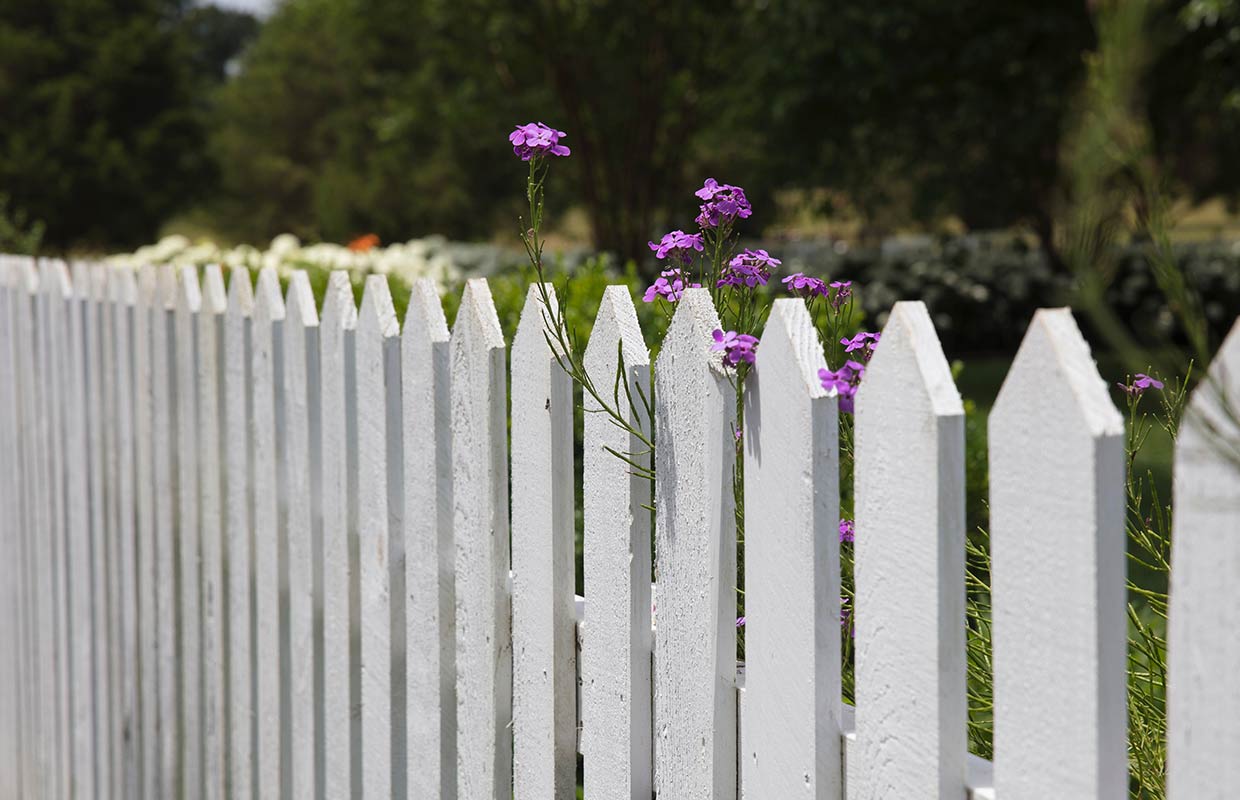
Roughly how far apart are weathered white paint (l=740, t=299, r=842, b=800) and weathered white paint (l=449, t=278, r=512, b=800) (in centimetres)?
49

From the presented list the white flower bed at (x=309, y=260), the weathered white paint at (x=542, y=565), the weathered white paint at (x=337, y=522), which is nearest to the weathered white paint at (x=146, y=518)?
the weathered white paint at (x=337, y=522)

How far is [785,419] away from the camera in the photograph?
1239 mm

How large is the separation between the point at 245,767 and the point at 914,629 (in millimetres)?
1818

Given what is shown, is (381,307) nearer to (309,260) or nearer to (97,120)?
(309,260)

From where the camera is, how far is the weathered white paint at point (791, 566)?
1.19m

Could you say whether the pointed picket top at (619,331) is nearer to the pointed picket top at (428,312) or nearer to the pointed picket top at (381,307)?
the pointed picket top at (428,312)

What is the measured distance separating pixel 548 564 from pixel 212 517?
1.25m

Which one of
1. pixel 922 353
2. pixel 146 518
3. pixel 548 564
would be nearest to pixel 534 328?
pixel 548 564

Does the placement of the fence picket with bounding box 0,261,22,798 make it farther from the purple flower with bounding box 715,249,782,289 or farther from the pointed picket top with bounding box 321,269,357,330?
the purple flower with bounding box 715,249,782,289

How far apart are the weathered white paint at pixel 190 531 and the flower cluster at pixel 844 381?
1.80 meters

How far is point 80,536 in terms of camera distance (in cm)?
324

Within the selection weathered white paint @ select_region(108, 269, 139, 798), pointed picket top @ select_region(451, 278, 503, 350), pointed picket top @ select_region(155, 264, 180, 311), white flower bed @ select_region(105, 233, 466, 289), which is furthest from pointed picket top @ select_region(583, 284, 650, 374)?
white flower bed @ select_region(105, 233, 466, 289)

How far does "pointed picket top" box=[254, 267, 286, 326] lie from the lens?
7.61ft

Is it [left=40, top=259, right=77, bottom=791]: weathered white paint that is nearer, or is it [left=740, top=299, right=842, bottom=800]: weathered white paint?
[left=740, top=299, right=842, bottom=800]: weathered white paint
